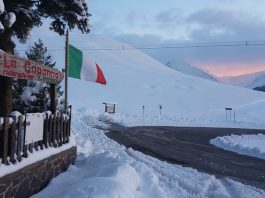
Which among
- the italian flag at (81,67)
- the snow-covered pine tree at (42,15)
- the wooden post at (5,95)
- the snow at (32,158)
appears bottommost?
the snow at (32,158)

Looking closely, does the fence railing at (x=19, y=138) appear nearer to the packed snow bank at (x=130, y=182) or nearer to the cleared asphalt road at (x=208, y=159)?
the packed snow bank at (x=130, y=182)

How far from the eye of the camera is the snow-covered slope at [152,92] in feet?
226

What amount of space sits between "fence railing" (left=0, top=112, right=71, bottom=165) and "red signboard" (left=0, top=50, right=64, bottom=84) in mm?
858

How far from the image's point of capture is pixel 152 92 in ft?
266

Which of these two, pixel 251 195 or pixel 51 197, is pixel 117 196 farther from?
pixel 251 195

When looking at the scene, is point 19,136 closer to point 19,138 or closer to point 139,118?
point 19,138

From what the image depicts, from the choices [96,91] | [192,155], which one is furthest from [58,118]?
[96,91]

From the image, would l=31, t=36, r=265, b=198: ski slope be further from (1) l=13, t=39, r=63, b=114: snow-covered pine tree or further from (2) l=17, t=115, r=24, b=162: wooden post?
(1) l=13, t=39, r=63, b=114: snow-covered pine tree

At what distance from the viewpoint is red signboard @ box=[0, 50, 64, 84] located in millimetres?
8188

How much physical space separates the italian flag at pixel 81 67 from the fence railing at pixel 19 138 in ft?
9.30

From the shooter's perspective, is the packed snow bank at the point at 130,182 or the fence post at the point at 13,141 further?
the packed snow bank at the point at 130,182

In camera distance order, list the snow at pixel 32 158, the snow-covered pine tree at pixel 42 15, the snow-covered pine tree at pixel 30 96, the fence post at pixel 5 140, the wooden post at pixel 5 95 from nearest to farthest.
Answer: the snow at pixel 32 158
the fence post at pixel 5 140
the wooden post at pixel 5 95
the snow-covered pine tree at pixel 42 15
the snow-covered pine tree at pixel 30 96

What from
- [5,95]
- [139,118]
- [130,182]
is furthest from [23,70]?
[139,118]

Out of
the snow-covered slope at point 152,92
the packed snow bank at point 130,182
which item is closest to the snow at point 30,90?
the packed snow bank at point 130,182
